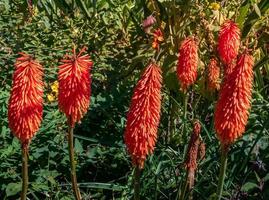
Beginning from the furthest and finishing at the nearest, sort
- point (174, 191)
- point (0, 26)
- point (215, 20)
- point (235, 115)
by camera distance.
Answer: point (0, 26)
point (215, 20)
point (174, 191)
point (235, 115)

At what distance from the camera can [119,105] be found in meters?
4.53

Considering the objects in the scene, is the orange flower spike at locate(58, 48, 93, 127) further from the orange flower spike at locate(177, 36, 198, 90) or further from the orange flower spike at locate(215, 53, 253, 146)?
the orange flower spike at locate(177, 36, 198, 90)

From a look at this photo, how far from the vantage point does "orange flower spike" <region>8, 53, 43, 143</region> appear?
240cm

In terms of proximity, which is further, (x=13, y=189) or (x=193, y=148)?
(x=13, y=189)

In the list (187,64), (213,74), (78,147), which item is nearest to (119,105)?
(78,147)

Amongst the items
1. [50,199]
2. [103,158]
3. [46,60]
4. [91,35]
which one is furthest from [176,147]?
[91,35]

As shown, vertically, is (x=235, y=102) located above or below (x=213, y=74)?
below

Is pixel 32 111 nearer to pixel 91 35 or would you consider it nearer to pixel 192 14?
pixel 192 14

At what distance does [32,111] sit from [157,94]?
48 centimetres

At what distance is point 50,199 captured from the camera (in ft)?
12.2

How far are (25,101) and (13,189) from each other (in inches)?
52.1

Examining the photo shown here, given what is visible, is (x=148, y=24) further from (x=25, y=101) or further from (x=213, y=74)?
(x=25, y=101)

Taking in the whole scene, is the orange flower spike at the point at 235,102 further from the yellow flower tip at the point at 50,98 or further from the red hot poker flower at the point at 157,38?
the red hot poker flower at the point at 157,38

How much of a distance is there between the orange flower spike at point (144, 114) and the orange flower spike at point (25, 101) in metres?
0.37
